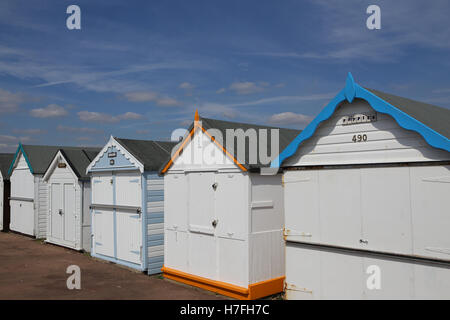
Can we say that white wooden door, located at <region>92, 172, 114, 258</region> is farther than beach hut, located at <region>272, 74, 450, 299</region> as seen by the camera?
Yes

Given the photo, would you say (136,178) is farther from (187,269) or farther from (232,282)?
(232,282)

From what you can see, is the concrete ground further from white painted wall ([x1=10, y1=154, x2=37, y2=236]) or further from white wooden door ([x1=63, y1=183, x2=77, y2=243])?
white painted wall ([x1=10, y1=154, x2=37, y2=236])

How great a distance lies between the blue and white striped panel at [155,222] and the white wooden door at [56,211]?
6.44 m

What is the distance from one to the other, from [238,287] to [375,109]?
4802mm

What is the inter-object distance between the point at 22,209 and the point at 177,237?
12954 millimetres

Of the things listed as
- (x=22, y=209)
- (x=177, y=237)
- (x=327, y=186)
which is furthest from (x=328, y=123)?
(x=22, y=209)

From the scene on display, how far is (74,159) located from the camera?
15508 mm

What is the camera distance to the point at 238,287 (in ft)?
28.5

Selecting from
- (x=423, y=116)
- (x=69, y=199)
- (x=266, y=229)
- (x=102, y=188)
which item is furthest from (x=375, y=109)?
(x=69, y=199)

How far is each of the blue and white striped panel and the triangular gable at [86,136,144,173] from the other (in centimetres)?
64

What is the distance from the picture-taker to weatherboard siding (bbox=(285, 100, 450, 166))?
232 inches

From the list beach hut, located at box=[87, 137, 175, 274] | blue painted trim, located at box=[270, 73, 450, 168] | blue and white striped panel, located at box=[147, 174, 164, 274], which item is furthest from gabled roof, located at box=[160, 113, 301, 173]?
blue painted trim, located at box=[270, 73, 450, 168]

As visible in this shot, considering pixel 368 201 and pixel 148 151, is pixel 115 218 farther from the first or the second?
pixel 368 201
